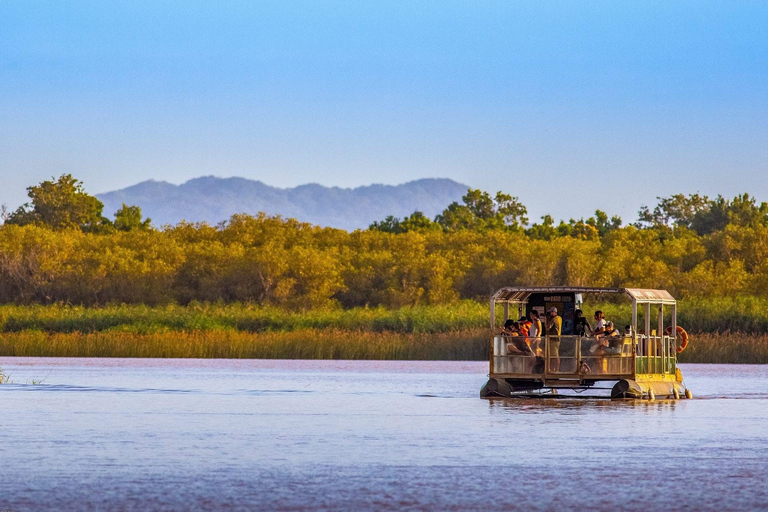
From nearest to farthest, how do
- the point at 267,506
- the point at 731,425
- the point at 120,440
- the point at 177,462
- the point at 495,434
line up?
the point at 267,506 → the point at 177,462 → the point at 120,440 → the point at 495,434 → the point at 731,425

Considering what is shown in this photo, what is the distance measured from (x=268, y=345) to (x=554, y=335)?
2285 centimetres

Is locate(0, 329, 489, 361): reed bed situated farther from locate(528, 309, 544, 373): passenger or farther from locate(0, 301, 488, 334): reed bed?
locate(528, 309, 544, 373): passenger

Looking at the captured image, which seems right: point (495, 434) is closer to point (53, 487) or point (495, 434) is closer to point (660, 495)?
point (660, 495)

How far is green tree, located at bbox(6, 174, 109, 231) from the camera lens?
10825 cm

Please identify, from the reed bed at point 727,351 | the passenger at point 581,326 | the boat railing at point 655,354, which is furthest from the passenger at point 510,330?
the reed bed at point 727,351

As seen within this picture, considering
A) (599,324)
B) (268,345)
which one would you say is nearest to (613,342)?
(599,324)

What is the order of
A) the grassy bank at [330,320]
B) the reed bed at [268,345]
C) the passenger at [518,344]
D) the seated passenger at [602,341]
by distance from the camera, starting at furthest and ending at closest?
the grassy bank at [330,320] → the reed bed at [268,345] → the passenger at [518,344] → the seated passenger at [602,341]

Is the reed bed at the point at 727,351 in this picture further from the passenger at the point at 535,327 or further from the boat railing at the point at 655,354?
the passenger at the point at 535,327

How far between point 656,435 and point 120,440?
26.4 ft

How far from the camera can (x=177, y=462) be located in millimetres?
17516

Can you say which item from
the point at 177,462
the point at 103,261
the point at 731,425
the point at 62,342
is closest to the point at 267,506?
the point at 177,462

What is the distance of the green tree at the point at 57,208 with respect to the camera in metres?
108

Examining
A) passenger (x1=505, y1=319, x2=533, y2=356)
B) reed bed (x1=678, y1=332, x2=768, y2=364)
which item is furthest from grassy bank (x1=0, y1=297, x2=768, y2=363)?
passenger (x1=505, y1=319, x2=533, y2=356)

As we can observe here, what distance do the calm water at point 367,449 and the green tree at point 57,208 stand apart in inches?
2934
